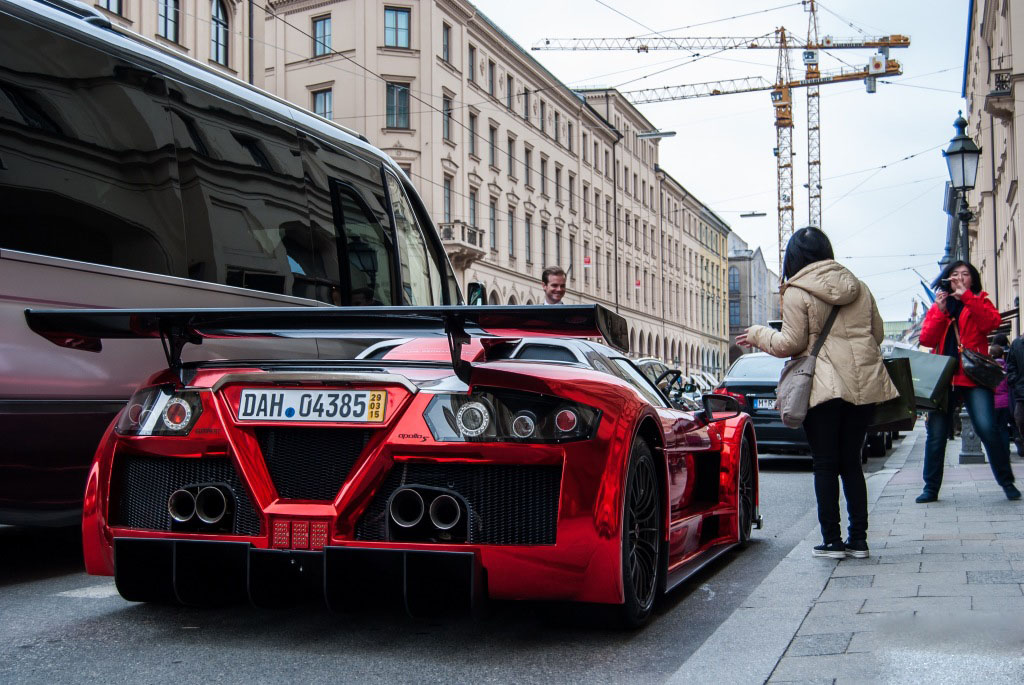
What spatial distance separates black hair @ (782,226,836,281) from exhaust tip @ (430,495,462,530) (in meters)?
2.96

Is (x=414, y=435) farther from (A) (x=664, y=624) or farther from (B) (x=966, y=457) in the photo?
(B) (x=966, y=457)

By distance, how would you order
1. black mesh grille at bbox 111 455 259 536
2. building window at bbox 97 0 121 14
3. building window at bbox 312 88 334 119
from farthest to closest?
building window at bbox 312 88 334 119 → building window at bbox 97 0 121 14 → black mesh grille at bbox 111 455 259 536

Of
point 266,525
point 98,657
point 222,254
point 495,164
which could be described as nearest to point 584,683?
point 266,525

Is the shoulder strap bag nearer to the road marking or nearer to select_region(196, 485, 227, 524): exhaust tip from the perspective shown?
select_region(196, 485, 227, 524): exhaust tip

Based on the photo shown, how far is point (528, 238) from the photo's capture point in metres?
52.3

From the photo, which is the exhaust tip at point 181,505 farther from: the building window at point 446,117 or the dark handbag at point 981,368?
the building window at point 446,117

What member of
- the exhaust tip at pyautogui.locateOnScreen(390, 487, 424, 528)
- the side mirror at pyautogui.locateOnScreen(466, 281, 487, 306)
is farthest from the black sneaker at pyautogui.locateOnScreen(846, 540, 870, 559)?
the side mirror at pyautogui.locateOnScreen(466, 281, 487, 306)

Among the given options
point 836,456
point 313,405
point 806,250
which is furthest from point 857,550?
point 313,405

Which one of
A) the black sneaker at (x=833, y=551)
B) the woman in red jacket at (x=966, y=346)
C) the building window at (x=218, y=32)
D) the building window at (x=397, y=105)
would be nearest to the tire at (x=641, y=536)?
the black sneaker at (x=833, y=551)

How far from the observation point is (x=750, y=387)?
13625mm

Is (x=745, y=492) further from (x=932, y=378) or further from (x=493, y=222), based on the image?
(x=493, y=222)

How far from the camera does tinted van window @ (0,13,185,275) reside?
5.30 m

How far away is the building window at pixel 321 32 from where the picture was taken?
4228cm

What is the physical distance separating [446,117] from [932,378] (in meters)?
36.3
